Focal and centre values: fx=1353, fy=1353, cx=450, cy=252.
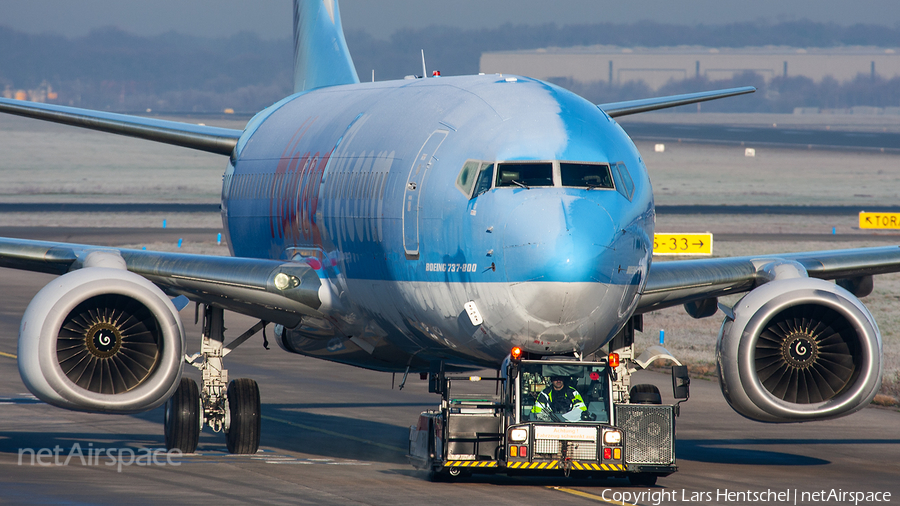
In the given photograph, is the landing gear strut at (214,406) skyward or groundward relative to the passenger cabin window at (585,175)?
groundward

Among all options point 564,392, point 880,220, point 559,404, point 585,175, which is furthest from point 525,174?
point 880,220

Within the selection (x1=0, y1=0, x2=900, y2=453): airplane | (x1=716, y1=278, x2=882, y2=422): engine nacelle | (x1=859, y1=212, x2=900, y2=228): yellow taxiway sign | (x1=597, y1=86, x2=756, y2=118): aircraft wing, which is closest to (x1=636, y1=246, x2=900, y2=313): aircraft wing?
(x1=0, y1=0, x2=900, y2=453): airplane

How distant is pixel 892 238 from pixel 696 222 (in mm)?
11933

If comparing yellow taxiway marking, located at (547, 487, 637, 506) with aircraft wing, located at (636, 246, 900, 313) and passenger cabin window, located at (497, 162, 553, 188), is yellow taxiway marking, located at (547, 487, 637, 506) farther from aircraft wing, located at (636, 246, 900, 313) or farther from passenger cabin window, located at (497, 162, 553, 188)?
passenger cabin window, located at (497, 162, 553, 188)

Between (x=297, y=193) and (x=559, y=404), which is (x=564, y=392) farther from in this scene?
(x=297, y=193)

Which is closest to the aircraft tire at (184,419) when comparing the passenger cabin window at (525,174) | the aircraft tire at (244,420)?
the aircraft tire at (244,420)

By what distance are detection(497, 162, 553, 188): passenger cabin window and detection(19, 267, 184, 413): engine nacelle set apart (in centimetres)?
565

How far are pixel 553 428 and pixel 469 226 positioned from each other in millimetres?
3018

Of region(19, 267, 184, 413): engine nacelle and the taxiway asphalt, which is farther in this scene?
region(19, 267, 184, 413): engine nacelle

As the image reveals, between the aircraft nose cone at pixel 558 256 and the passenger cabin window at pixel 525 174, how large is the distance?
42cm

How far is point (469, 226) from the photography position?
17.4 metres

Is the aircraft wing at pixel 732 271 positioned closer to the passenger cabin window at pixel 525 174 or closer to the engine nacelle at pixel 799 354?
the engine nacelle at pixel 799 354

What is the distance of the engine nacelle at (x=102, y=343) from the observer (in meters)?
19.3

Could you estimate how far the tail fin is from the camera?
32406mm
